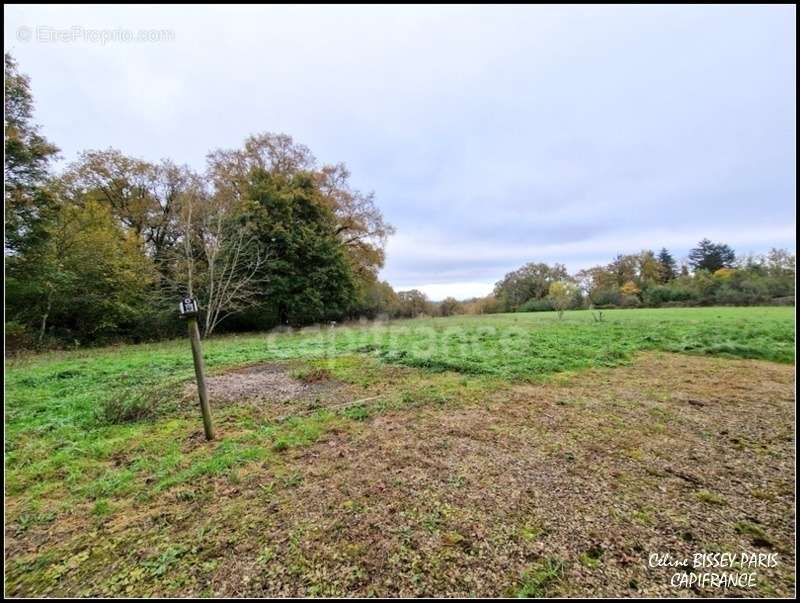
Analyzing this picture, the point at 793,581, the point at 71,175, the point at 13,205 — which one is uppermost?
the point at 71,175

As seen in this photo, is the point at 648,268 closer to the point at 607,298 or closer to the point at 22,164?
the point at 607,298

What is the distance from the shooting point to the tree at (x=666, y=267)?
49109 mm

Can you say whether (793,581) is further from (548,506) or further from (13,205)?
(13,205)

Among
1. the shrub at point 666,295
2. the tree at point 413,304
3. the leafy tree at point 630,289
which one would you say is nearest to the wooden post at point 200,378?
the tree at point 413,304

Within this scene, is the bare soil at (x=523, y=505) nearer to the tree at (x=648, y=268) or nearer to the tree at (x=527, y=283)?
the tree at (x=527, y=283)

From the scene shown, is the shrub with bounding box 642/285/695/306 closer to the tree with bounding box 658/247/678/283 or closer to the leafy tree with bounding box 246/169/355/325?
the tree with bounding box 658/247/678/283

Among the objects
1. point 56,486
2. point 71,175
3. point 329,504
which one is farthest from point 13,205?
point 329,504

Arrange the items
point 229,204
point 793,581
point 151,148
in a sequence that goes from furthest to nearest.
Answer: point 229,204, point 151,148, point 793,581

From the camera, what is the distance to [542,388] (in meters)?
5.50

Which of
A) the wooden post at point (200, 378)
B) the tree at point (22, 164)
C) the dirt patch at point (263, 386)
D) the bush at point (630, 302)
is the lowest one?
the dirt patch at point (263, 386)

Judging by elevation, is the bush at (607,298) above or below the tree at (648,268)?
below

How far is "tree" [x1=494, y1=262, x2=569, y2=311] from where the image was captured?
1879 inches

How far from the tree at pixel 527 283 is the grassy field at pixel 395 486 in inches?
1723

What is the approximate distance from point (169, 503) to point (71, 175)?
901 inches
